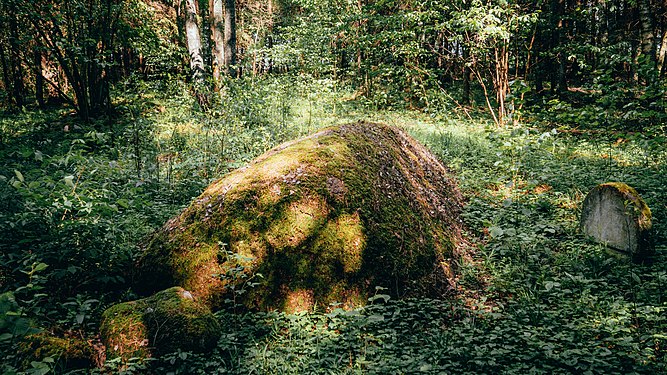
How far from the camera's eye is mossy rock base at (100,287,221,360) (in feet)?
8.64

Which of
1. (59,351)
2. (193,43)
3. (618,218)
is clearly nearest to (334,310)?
(59,351)

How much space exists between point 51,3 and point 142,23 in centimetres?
426

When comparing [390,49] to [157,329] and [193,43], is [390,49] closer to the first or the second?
[193,43]

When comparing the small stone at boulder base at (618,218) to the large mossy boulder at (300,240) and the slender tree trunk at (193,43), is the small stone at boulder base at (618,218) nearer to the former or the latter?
the large mossy boulder at (300,240)

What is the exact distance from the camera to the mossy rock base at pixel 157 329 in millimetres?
2633

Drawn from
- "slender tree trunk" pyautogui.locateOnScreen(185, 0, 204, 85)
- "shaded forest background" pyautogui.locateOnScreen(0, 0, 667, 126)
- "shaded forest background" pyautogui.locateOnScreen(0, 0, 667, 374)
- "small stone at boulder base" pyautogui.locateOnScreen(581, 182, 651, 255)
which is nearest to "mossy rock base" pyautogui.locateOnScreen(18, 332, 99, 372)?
"shaded forest background" pyautogui.locateOnScreen(0, 0, 667, 374)

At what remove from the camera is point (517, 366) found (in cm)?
253

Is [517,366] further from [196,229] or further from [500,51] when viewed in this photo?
[500,51]

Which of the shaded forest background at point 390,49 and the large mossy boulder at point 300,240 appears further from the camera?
the shaded forest background at point 390,49

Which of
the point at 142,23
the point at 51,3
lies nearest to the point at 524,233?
the point at 51,3

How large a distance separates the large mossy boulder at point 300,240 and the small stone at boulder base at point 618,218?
2104 millimetres

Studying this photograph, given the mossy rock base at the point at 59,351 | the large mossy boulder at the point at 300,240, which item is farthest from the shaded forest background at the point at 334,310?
the large mossy boulder at the point at 300,240

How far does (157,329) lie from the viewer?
270 cm

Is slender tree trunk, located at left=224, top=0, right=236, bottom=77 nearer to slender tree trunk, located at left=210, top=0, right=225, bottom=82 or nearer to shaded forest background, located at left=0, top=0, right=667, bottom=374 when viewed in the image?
slender tree trunk, located at left=210, top=0, right=225, bottom=82
